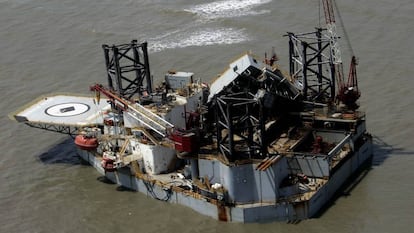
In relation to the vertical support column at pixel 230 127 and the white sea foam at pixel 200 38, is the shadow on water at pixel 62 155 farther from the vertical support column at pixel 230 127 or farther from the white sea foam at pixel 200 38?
the white sea foam at pixel 200 38

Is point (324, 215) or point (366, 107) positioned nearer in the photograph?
point (324, 215)

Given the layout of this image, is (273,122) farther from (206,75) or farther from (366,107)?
(206,75)

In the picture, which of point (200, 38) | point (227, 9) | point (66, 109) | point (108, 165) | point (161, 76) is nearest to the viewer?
point (108, 165)

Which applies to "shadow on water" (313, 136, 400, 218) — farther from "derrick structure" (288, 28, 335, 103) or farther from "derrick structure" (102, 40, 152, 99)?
"derrick structure" (102, 40, 152, 99)

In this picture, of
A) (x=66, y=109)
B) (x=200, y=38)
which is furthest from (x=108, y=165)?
(x=200, y=38)

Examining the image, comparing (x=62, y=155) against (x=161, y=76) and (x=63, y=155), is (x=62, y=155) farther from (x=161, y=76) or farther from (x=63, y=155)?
(x=161, y=76)

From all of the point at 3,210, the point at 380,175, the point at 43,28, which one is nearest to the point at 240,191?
the point at 380,175

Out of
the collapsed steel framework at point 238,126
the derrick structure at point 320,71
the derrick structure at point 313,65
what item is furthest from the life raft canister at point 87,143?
the derrick structure at point 320,71
